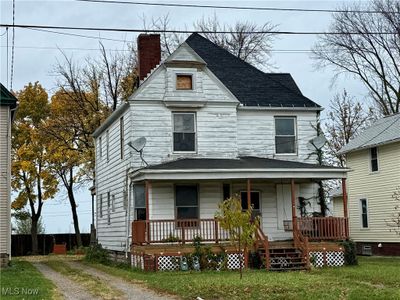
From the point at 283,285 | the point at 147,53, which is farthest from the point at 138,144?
the point at 283,285

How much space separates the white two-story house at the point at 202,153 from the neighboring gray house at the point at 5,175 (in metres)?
4.33

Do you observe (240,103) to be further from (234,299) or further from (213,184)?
(234,299)

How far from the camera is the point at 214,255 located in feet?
70.1

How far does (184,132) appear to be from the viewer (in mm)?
24578

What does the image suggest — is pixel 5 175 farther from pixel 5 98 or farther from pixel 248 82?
pixel 248 82

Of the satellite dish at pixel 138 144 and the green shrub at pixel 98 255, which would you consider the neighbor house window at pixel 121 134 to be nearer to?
the satellite dish at pixel 138 144

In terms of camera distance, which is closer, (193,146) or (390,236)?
(193,146)

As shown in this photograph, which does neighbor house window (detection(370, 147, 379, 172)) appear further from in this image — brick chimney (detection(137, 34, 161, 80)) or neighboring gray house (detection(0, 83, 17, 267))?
neighboring gray house (detection(0, 83, 17, 267))

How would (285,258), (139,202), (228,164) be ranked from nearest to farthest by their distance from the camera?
(285,258) < (228,164) < (139,202)

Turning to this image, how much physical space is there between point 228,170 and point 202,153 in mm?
3029

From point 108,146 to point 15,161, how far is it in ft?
45.1

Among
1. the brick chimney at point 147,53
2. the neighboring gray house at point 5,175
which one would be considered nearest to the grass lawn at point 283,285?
the neighboring gray house at point 5,175

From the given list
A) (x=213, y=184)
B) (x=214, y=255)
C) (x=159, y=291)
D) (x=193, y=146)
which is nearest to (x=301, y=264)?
(x=214, y=255)

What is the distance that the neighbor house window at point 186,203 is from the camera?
2367 cm
